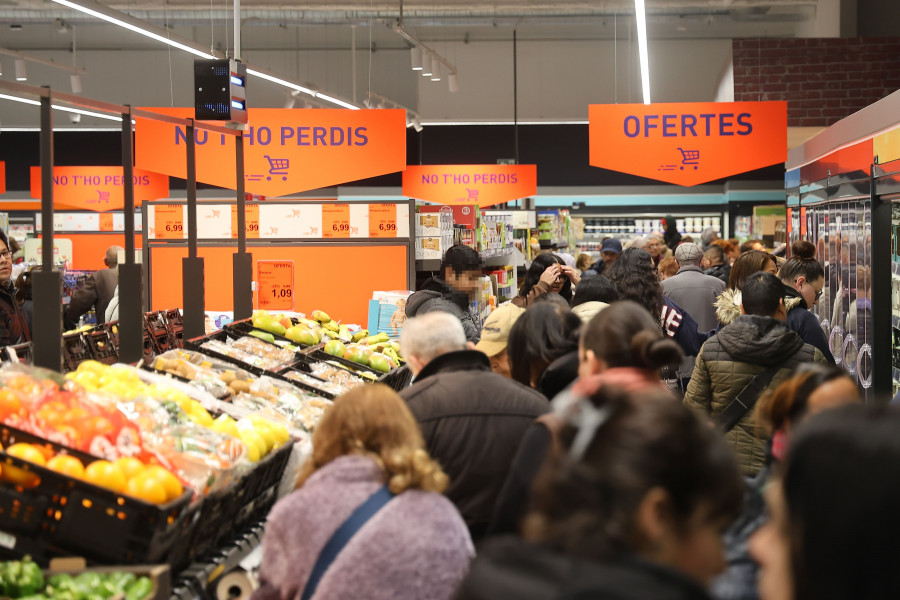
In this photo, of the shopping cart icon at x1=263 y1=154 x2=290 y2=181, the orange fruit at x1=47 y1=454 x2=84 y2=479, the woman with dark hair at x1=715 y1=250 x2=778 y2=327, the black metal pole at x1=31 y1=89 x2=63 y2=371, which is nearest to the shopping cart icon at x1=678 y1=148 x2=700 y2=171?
the woman with dark hair at x1=715 y1=250 x2=778 y2=327

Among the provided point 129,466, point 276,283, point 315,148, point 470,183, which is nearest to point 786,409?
point 129,466

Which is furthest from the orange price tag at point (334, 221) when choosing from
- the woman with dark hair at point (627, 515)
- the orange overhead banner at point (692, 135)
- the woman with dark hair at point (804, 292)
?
the woman with dark hair at point (627, 515)

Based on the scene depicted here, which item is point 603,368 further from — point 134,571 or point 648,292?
point 648,292

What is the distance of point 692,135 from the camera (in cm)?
915

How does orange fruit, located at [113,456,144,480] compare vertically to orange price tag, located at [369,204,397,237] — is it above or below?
below

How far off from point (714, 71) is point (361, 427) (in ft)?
63.1

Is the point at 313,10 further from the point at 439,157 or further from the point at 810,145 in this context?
the point at 810,145

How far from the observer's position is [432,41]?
68.5ft

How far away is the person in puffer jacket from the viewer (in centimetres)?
441

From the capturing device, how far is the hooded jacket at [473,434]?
2949 millimetres

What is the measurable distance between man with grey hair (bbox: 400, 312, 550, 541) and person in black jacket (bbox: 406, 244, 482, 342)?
103 inches

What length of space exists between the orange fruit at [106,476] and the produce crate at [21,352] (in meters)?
1.35

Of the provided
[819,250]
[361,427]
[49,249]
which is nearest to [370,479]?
[361,427]

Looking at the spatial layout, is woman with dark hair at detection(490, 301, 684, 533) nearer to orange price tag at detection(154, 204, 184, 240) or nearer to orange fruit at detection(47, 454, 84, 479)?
orange fruit at detection(47, 454, 84, 479)
